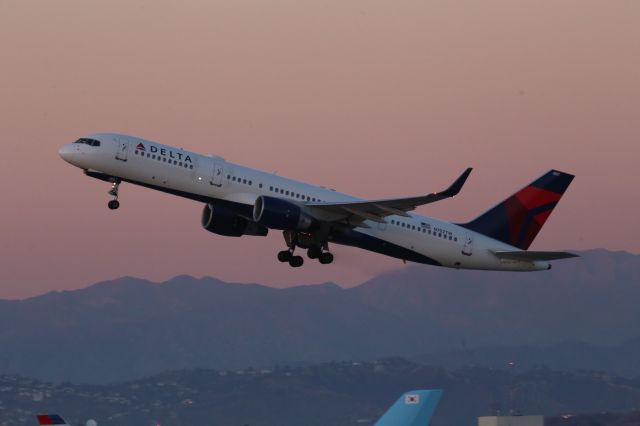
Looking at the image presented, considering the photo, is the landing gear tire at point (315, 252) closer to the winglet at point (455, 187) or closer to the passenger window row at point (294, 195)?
the passenger window row at point (294, 195)

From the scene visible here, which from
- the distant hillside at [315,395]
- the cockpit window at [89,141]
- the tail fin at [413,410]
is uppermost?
the cockpit window at [89,141]

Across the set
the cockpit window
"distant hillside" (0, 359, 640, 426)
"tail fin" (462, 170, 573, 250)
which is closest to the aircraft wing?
"tail fin" (462, 170, 573, 250)

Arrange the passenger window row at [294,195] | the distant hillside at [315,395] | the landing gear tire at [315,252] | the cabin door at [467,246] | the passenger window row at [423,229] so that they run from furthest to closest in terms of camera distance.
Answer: the distant hillside at [315,395] < the cabin door at [467,246] < the passenger window row at [423,229] < the landing gear tire at [315,252] < the passenger window row at [294,195]

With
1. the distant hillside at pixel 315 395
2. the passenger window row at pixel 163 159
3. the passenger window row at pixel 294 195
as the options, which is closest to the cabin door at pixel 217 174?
the passenger window row at pixel 163 159

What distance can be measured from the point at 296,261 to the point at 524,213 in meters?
Answer: 14.6

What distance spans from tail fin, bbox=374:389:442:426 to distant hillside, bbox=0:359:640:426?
3728 inches

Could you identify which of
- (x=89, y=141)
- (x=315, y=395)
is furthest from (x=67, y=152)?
(x=315, y=395)

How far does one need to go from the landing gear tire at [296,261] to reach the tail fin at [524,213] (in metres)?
9.95

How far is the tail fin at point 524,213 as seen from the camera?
69.6 metres

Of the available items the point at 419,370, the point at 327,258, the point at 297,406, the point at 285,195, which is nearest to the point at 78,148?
the point at 285,195

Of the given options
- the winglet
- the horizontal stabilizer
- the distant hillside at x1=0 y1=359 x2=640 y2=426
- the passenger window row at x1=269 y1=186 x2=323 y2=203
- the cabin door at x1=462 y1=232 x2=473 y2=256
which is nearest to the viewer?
the winglet

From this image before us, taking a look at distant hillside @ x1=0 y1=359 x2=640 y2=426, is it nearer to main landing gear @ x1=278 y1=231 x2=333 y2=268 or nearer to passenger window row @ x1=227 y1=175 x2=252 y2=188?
main landing gear @ x1=278 y1=231 x2=333 y2=268

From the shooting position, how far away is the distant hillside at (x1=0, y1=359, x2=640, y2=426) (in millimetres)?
144125

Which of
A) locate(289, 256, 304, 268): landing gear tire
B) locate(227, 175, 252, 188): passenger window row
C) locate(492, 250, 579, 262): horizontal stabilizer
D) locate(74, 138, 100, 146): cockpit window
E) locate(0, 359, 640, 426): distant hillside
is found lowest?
locate(0, 359, 640, 426): distant hillside
